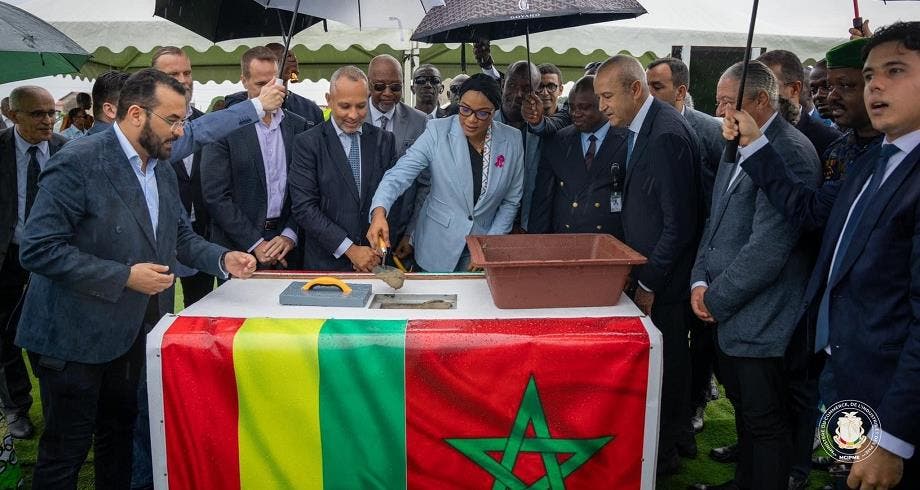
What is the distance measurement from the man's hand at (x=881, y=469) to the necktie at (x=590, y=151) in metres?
1.84

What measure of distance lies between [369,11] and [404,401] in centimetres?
243

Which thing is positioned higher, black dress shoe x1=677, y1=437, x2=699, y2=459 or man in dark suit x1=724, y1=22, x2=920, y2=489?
man in dark suit x1=724, y1=22, x2=920, y2=489

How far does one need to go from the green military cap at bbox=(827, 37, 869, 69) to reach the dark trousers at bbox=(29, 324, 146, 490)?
9.72 ft

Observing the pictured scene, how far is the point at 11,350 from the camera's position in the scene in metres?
3.82

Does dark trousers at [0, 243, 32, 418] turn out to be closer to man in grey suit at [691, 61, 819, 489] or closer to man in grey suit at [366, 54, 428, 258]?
man in grey suit at [366, 54, 428, 258]

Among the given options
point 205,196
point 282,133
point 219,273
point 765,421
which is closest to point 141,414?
point 219,273

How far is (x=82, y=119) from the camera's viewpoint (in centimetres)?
727

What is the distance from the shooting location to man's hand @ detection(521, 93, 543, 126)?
367 centimetres

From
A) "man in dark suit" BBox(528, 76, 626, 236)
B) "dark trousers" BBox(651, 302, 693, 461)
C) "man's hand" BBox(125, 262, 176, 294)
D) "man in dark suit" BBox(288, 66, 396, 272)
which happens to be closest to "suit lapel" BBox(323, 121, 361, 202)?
"man in dark suit" BBox(288, 66, 396, 272)

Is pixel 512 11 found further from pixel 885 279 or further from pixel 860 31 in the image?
pixel 885 279

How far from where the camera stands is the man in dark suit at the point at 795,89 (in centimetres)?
326

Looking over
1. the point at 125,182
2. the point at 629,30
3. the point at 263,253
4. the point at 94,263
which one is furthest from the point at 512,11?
the point at 629,30

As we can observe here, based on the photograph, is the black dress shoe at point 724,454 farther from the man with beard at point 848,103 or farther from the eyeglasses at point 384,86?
the eyeglasses at point 384,86

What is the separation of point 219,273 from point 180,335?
0.55 metres
